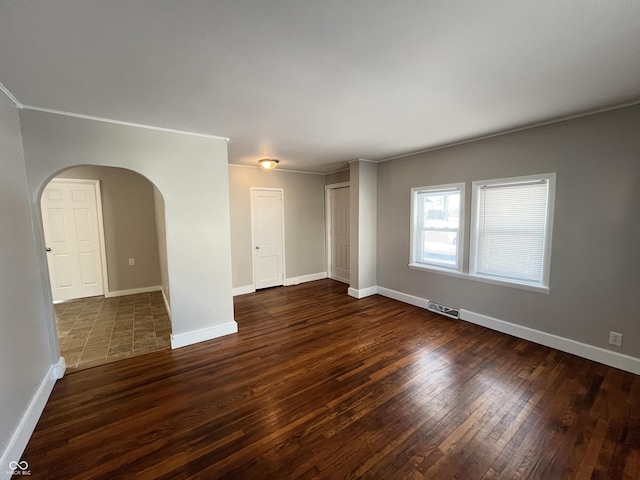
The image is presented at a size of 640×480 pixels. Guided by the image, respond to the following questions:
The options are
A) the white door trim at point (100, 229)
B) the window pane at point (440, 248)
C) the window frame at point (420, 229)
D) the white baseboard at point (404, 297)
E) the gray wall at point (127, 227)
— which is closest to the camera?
the window frame at point (420, 229)

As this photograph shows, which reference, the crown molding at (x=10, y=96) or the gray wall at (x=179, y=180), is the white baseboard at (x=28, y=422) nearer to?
the gray wall at (x=179, y=180)

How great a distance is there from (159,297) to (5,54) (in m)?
4.27

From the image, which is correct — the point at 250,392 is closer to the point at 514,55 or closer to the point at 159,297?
the point at 514,55

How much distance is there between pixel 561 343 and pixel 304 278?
171 inches

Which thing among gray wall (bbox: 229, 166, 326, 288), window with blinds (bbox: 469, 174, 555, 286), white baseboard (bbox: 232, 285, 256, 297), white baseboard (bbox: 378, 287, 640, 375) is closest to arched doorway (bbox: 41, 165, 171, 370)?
A: white baseboard (bbox: 232, 285, 256, 297)

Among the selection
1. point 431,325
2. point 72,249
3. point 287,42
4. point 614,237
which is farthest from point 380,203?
point 72,249

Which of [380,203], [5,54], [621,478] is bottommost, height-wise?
[621,478]

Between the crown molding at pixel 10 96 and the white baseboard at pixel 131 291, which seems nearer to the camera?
the crown molding at pixel 10 96

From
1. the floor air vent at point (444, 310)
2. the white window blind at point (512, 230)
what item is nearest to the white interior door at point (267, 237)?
the floor air vent at point (444, 310)

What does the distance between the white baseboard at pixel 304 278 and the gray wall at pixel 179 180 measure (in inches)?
93.3

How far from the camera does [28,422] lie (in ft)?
6.03

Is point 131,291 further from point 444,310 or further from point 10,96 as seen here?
point 444,310

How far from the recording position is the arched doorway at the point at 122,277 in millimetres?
3307

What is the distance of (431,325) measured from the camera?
359 cm
